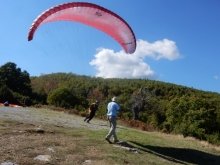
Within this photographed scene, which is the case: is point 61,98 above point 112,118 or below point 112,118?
above

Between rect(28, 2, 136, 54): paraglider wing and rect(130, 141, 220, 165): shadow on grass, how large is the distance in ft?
16.9

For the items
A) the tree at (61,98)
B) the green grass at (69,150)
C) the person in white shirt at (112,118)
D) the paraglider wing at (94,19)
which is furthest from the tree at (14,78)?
the person in white shirt at (112,118)

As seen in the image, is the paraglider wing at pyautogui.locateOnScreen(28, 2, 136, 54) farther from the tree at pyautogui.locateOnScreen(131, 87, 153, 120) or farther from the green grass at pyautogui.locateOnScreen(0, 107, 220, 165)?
the tree at pyautogui.locateOnScreen(131, 87, 153, 120)

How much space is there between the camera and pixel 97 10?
12.4 m

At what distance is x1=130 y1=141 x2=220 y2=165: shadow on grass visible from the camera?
473 inches

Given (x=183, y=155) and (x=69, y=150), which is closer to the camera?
(x=69, y=150)

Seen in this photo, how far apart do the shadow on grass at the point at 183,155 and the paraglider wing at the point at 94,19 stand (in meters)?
5.15

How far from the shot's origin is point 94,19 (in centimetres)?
1336

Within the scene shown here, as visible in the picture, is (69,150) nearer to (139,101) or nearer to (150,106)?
(139,101)

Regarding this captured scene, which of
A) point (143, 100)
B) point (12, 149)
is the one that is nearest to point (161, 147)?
point (12, 149)

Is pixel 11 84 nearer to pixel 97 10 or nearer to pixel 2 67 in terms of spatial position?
pixel 2 67

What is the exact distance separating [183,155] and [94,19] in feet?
25.3

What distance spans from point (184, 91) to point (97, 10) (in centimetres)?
11934

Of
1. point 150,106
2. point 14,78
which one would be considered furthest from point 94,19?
point 150,106
